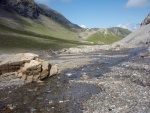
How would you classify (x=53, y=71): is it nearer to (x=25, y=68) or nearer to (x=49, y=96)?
(x=25, y=68)

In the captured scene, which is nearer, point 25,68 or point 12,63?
point 25,68

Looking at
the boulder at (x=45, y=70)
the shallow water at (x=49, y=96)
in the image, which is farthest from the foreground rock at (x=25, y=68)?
the shallow water at (x=49, y=96)

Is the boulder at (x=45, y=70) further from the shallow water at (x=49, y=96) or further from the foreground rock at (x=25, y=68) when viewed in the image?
the shallow water at (x=49, y=96)

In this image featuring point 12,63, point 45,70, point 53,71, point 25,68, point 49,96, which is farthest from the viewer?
point 53,71

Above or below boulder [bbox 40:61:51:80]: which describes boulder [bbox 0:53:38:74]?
above

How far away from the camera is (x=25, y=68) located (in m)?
38.5

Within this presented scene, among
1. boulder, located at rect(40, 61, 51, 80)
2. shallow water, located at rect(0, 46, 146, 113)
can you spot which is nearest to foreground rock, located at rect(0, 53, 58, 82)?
boulder, located at rect(40, 61, 51, 80)

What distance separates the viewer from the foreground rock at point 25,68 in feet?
126

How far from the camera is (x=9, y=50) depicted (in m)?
86.2

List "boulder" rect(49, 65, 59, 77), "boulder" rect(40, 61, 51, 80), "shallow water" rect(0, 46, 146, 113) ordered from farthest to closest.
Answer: "boulder" rect(49, 65, 59, 77), "boulder" rect(40, 61, 51, 80), "shallow water" rect(0, 46, 146, 113)

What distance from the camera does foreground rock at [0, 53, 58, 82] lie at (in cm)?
3850

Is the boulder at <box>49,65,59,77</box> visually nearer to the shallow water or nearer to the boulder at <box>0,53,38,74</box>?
the shallow water

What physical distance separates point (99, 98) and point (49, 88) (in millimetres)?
8347

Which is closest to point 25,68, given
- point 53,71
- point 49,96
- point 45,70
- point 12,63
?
point 12,63
